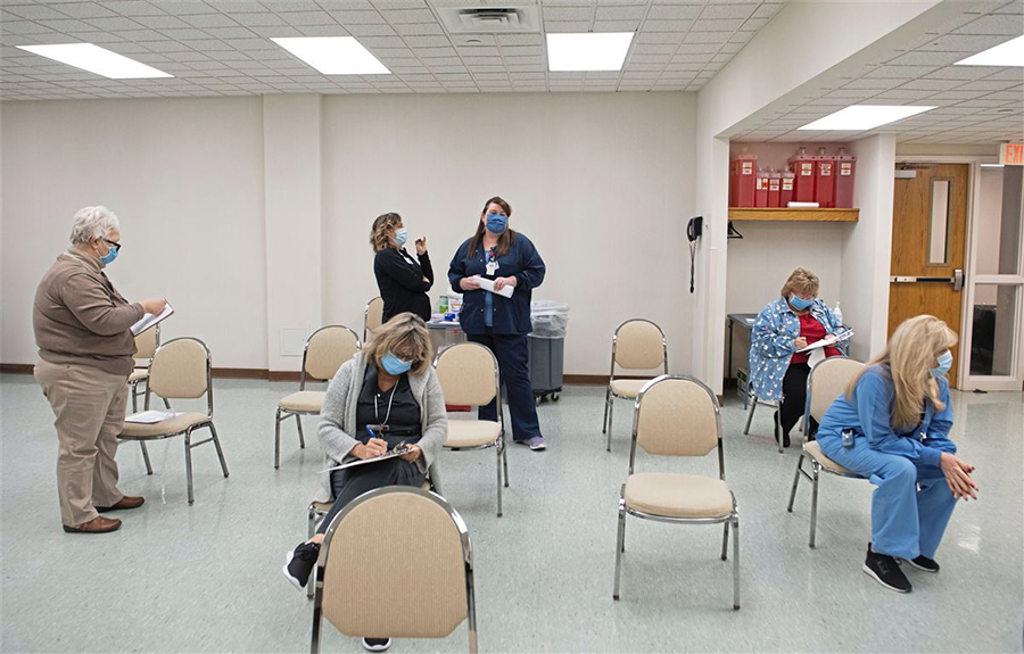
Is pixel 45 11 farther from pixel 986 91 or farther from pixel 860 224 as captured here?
pixel 860 224

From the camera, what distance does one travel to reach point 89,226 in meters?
3.55

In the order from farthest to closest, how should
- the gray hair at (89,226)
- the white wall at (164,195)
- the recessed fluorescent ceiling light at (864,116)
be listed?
the white wall at (164,195) < the recessed fluorescent ceiling light at (864,116) < the gray hair at (89,226)

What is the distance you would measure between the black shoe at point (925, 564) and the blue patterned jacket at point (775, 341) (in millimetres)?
2011

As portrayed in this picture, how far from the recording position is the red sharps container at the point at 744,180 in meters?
6.81

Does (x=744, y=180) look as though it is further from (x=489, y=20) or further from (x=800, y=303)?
(x=489, y=20)

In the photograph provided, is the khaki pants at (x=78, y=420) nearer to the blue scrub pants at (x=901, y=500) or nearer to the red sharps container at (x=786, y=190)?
the blue scrub pants at (x=901, y=500)

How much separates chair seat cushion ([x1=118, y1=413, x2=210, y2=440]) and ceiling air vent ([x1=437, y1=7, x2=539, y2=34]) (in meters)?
2.89

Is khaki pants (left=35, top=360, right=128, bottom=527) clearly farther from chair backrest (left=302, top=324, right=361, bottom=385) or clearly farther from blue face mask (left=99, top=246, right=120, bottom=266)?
chair backrest (left=302, top=324, right=361, bottom=385)

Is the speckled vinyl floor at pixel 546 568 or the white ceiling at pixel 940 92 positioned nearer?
the speckled vinyl floor at pixel 546 568

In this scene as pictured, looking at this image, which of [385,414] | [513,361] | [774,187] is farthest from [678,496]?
[774,187]

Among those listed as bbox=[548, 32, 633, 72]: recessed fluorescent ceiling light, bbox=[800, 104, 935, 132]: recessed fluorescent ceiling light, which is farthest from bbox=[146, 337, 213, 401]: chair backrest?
bbox=[800, 104, 935, 132]: recessed fluorescent ceiling light

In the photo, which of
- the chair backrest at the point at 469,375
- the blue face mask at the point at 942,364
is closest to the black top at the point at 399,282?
the chair backrest at the point at 469,375

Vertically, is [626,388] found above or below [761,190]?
below

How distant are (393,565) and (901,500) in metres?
2.28
